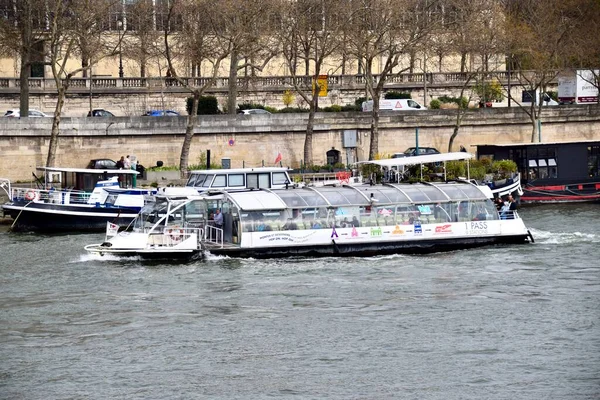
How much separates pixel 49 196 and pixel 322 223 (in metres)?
13.9

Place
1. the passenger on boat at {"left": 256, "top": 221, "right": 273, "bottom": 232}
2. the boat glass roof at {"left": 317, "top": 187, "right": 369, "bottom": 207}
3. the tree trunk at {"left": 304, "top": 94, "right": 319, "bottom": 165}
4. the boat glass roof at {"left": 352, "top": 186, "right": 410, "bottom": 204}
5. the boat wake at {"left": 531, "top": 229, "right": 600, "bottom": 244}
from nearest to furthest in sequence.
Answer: the passenger on boat at {"left": 256, "top": 221, "right": 273, "bottom": 232}
the boat glass roof at {"left": 317, "top": 187, "right": 369, "bottom": 207}
the boat glass roof at {"left": 352, "top": 186, "right": 410, "bottom": 204}
the boat wake at {"left": 531, "top": 229, "right": 600, "bottom": 244}
the tree trunk at {"left": 304, "top": 94, "right": 319, "bottom": 165}

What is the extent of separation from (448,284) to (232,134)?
30845mm

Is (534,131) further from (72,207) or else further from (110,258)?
(110,258)

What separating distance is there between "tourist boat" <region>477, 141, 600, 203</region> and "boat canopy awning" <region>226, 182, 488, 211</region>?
18096 millimetres

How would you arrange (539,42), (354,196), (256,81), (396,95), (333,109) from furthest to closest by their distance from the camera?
(396,95) → (256,81) → (539,42) → (333,109) → (354,196)

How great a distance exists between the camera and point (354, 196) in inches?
1626

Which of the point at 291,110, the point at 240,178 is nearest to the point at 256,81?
the point at 291,110

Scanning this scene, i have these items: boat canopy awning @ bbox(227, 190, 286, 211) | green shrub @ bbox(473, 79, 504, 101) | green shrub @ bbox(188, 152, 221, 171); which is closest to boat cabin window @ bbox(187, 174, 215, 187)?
boat canopy awning @ bbox(227, 190, 286, 211)

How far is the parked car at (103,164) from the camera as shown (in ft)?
196

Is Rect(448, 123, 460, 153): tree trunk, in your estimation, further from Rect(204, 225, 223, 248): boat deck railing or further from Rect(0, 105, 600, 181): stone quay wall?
Rect(204, 225, 223, 248): boat deck railing

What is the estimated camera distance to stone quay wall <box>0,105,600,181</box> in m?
61.7

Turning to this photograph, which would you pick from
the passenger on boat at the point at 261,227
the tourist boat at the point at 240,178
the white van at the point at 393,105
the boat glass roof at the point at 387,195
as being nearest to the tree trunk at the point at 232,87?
the white van at the point at 393,105

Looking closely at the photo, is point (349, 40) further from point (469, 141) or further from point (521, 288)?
point (521, 288)

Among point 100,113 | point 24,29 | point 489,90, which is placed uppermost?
point 24,29
